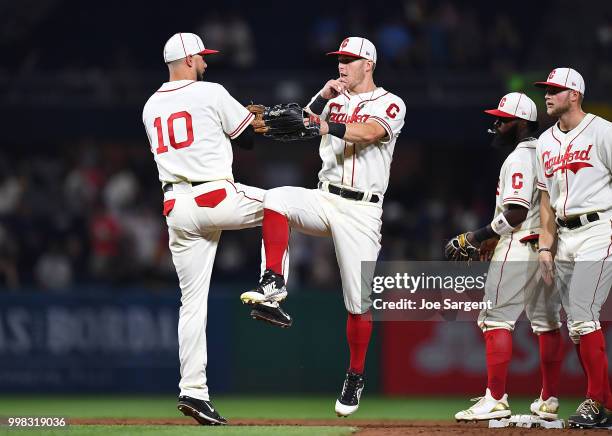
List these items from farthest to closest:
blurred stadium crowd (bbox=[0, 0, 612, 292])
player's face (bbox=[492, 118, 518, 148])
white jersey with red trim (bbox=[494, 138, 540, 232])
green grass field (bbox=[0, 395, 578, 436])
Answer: blurred stadium crowd (bbox=[0, 0, 612, 292]) → green grass field (bbox=[0, 395, 578, 436]) → player's face (bbox=[492, 118, 518, 148]) → white jersey with red trim (bbox=[494, 138, 540, 232])

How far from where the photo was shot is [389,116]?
24.8 feet

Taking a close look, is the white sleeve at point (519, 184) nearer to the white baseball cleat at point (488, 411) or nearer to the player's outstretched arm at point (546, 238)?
the player's outstretched arm at point (546, 238)

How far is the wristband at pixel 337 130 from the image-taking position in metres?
7.29

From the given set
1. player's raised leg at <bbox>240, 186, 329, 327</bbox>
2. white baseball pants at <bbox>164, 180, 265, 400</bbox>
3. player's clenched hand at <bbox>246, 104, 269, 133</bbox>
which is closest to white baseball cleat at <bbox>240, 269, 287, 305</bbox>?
player's raised leg at <bbox>240, 186, 329, 327</bbox>

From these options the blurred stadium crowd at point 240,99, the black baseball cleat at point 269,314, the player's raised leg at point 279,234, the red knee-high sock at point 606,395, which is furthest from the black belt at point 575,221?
the blurred stadium crowd at point 240,99

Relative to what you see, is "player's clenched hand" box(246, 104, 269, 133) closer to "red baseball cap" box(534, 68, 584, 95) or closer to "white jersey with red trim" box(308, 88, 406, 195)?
"white jersey with red trim" box(308, 88, 406, 195)

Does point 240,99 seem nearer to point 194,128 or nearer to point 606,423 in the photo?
point 194,128

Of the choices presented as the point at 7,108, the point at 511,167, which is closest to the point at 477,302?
the point at 511,167

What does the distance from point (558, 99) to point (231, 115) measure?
7.36ft

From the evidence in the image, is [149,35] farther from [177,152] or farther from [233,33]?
[177,152]

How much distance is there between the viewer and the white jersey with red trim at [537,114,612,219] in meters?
7.40

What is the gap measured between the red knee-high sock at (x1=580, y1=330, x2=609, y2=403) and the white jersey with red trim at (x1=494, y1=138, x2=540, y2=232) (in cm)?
91

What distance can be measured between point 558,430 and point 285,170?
11.7m

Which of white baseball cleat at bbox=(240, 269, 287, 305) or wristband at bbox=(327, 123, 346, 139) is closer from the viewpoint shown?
white baseball cleat at bbox=(240, 269, 287, 305)
